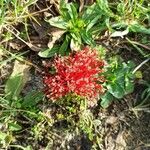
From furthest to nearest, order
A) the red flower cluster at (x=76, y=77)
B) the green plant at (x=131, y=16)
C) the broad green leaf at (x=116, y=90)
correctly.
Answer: the green plant at (x=131, y=16) → the broad green leaf at (x=116, y=90) → the red flower cluster at (x=76, y=77)

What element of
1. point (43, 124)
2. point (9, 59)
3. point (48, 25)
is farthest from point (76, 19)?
point (43, 124)

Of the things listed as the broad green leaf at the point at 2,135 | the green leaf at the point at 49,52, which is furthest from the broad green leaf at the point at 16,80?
the broad green leaf at the point at 2,135

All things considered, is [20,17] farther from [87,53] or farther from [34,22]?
[87,53]

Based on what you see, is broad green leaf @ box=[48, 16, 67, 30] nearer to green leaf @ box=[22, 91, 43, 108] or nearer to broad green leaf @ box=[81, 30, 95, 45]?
broad green leaf @ box=[81, 30, 95, 45]

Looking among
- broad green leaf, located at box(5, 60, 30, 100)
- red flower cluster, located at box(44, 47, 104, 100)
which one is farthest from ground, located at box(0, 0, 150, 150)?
red flower cluster, located at box(44, 47, 104, 100)

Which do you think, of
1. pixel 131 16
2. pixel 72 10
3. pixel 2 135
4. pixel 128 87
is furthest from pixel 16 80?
Answer: pixel 131 16

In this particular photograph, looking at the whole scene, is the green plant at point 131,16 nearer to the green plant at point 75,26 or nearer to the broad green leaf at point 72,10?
the green plant at point 75,26
